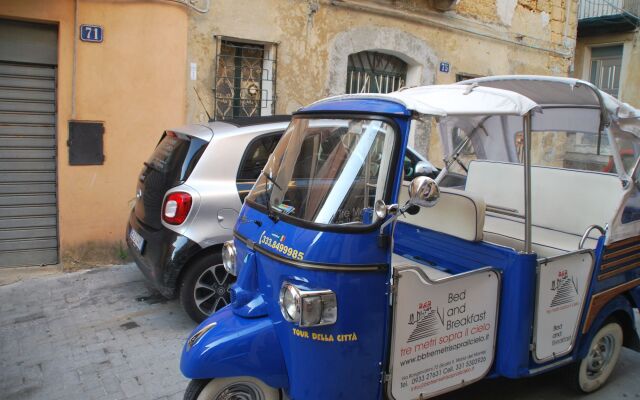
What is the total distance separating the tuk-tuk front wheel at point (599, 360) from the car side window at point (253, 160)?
2.96 metres

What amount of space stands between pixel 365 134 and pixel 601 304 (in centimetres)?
213

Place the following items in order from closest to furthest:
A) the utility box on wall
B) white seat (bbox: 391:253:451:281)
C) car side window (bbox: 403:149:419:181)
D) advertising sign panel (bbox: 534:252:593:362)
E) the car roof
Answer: advertising sign panel (bbox: 534:252:593:362) < white seat (bbox: 391:253:451:281) < the car roof < the utility box on wall < car side window (bbox: 403:149:419:181)

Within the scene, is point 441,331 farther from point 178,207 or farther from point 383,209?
point 178,207

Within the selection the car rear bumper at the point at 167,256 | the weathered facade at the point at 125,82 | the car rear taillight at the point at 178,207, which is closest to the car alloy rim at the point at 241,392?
the car rear bumper at the point at 167,256

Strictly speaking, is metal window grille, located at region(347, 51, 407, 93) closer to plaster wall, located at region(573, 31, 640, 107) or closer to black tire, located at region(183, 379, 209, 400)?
black tire, located at region(183, 379, 209, 400)

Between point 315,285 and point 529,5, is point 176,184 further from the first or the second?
point 529,5

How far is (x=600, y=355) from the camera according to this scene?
385 cm

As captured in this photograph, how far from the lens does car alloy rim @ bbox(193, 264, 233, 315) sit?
181 inches

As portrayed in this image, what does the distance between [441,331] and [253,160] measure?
2590 millimetres

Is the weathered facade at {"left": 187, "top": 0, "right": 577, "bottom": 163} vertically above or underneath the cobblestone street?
above

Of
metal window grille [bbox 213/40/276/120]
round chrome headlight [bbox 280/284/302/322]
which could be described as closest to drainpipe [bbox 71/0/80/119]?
metal window grille [bbox 213/40/276/120]

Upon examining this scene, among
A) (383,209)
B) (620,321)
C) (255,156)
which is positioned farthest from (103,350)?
(620,321)

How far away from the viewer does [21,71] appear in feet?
20.2

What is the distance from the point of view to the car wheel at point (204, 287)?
4.53 m
